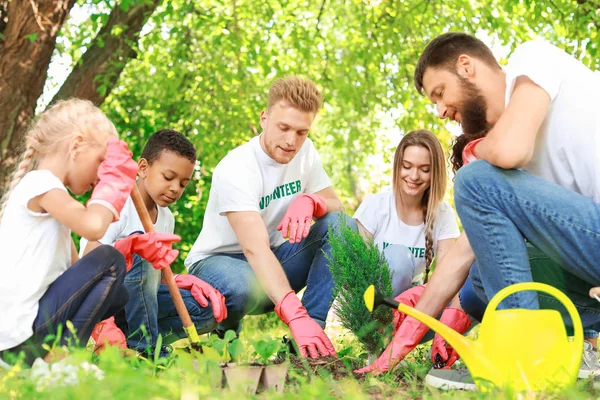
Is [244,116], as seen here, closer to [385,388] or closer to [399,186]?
[399,186]

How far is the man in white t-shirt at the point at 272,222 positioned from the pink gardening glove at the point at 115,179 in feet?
2.44

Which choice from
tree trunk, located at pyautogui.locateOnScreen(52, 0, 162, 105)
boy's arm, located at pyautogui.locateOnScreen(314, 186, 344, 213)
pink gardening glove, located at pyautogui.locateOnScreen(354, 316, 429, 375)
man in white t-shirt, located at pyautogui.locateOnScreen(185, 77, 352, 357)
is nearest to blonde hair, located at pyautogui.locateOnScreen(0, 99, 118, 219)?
man in white t-shirt, located at pyautogui.locateOnScreen(185, 77, 352, 357)

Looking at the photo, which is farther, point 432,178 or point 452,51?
point 432,178

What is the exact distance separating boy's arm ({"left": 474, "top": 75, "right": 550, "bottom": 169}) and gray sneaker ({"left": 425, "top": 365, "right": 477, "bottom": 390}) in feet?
2.42

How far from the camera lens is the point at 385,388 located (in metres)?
2.46

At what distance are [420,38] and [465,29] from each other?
427 millimetres

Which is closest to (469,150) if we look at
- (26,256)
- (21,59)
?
(26,256)

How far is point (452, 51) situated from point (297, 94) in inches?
33.9

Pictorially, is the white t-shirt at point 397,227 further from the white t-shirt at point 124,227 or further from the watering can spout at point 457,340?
the watering can spout at point 457,340

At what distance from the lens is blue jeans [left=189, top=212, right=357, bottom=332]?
3416 millimetres

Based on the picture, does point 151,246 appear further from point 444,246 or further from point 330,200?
Answer: point 444,246

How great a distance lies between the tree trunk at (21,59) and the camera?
5.28 m

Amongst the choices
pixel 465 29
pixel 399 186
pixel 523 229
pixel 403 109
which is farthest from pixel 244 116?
pixel 523 229

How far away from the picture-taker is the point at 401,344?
2.82m
